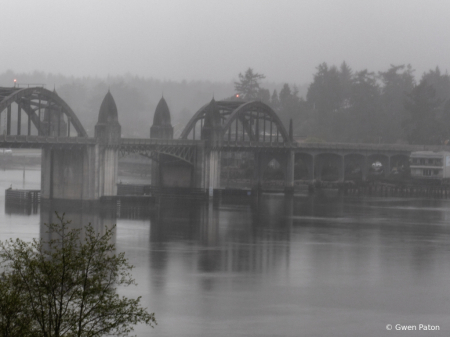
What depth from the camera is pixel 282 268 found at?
5069 centimetres

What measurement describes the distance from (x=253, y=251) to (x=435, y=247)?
48.4 ft

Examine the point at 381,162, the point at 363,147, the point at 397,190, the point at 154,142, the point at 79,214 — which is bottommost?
the point at 79,214

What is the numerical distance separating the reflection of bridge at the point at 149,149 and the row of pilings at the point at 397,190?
6139mm

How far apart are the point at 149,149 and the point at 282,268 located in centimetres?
4868

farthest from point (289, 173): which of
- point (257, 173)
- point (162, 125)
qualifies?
point (162, 125)

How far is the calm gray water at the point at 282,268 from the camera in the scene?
119 ft

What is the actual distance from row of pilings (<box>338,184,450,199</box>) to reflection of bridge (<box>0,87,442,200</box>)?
20.1 feet

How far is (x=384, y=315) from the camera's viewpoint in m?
37.7

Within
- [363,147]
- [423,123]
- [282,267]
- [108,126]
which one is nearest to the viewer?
[282,267]

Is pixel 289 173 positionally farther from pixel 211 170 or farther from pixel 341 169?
pixel 211 170

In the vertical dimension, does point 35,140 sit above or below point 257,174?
above

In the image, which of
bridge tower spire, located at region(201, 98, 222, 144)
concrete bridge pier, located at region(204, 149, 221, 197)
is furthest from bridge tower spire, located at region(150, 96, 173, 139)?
concrete bridge pier, located at region(204, 149, 221, 197)

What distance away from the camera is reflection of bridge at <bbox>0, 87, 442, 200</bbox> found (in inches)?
3428

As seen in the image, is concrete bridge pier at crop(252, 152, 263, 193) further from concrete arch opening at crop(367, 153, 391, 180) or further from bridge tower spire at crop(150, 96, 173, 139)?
concrete arch opening at crop(367, 153, 391, 180)
